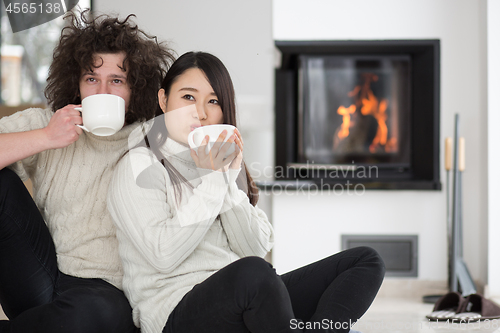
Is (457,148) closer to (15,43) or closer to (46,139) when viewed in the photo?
(46,139)

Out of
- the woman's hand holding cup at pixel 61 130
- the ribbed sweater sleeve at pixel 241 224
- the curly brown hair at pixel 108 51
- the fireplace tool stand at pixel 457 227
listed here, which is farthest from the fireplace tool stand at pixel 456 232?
the woman's hand holding cup at pixel 61 130

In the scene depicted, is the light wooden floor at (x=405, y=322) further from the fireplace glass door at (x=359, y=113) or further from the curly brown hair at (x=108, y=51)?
the curly brown hair at (x=108, y=51)

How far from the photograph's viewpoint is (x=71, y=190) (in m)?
1.02

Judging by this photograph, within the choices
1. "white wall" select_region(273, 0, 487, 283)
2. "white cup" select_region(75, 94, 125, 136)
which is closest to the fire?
"white wall" select_region(273, 0, 487, 283)

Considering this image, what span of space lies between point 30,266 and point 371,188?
1.57m

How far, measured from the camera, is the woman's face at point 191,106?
968 mm

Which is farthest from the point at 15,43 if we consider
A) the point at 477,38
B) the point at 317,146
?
the point at 477,38

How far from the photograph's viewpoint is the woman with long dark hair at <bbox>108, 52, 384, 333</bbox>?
31.5 inches

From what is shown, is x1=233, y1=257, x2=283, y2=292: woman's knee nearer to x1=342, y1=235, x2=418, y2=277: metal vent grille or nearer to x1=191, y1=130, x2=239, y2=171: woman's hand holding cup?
x1=191, y1=130, x2=239, y2=171: woman's hand holding cup

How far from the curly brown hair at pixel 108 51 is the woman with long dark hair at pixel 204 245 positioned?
7 centimetres

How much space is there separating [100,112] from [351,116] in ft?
5.20

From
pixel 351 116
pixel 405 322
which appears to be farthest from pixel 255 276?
pixel 351 116

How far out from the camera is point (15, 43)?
126 inches

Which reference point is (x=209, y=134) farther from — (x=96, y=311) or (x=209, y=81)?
(x=96, y=311)
